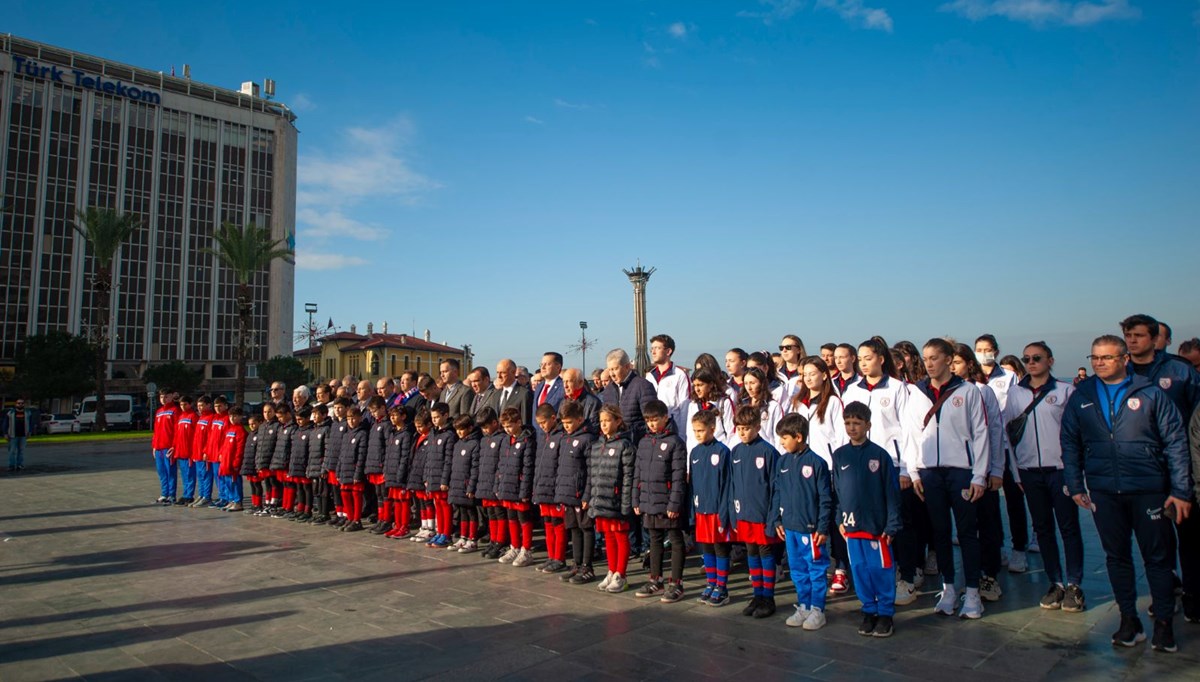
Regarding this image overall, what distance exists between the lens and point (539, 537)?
9227 mm

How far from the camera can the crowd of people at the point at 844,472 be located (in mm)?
4711

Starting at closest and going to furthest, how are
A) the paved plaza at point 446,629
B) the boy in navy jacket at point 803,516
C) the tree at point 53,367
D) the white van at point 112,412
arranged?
the paved plaza at point 446,629 → the boy in navy jacket at point 803,516 → the tree at point 53,367 → the white van at point 112,412

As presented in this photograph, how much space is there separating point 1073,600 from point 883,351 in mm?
2327

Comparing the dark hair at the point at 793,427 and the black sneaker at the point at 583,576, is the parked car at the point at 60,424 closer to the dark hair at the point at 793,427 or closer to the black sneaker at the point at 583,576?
the black sneaker at the point at 583,576

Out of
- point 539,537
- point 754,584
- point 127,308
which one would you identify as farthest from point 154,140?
point 754,584

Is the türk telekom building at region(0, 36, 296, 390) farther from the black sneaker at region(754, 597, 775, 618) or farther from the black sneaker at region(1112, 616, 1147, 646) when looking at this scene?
the black sneaker at region(1112, 616, 1147, 646)

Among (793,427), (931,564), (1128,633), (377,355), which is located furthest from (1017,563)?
(377,355)

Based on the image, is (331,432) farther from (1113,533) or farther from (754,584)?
(1113,533)

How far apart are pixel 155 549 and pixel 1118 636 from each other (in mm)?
9604

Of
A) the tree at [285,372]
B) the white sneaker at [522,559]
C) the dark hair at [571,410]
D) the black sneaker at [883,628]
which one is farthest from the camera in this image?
the tree at [285,372]

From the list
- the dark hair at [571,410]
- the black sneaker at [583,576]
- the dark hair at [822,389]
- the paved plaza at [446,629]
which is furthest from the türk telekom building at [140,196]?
the dark hair at [822,389]

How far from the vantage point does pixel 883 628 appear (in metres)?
4.92

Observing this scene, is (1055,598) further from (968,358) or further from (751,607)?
(751,607)

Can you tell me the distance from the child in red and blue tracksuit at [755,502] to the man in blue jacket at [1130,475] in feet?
6.87
